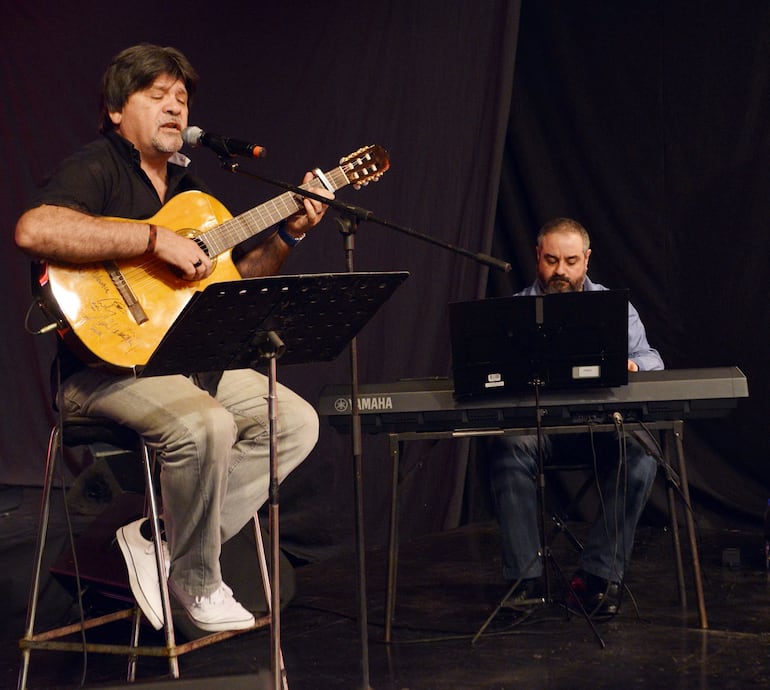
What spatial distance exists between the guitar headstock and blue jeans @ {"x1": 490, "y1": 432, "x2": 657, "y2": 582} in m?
1.09

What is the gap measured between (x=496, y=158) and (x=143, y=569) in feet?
9.10

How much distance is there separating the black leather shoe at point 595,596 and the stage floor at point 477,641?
0.18 ft

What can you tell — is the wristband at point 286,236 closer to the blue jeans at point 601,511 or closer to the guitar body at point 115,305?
the guitar body at point 115,305

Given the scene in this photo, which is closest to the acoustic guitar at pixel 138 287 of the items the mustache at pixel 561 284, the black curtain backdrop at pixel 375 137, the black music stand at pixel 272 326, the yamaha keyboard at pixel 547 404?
the black music stand at pixel 272 326

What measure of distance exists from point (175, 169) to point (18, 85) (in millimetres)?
2713

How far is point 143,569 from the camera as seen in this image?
122 inches

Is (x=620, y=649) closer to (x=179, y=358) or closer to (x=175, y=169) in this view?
(x=179, y=358)

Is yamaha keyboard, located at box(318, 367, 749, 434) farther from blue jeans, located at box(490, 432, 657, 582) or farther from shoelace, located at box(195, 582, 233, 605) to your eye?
shoelace, located at box(195, 582, 233, 605)

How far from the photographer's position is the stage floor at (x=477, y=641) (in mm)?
3074

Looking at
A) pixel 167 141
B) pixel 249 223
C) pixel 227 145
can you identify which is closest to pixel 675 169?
pixel 249 223

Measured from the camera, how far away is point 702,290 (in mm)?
5035

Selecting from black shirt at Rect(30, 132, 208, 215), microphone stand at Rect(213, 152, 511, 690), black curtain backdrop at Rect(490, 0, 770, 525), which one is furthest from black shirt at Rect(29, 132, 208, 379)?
black curtain backdrop at Rect(490, 0, 770, 525)

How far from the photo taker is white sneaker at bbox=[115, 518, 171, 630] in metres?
3.05

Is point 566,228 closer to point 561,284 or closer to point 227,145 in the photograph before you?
point 561,284
